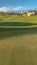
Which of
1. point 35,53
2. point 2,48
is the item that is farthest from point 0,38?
point 35,53

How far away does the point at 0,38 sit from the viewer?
3.08 ft

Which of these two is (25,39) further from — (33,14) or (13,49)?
(33,14)

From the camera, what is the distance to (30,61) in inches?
23.9

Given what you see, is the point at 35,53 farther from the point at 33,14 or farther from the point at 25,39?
→ the point at 33,14

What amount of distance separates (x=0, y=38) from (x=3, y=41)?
0.21ft

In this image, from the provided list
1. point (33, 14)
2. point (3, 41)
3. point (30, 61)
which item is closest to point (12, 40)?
point (3, 41)

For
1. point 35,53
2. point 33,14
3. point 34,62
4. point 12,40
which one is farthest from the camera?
point 33,14

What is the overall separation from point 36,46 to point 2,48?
18 centimetres

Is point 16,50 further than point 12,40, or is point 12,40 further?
point 12,40

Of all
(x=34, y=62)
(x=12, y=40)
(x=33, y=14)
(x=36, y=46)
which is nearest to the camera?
(x=34, y=62)

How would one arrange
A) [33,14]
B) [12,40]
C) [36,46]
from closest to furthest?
[36,46]
[12,40]
[33,14]

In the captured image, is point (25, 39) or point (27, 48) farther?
point (25, 39)

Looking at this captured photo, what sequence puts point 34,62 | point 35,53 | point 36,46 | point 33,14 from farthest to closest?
point 33,14 < point 36,46 < point 35,53 < point 34,62

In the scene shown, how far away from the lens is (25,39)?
3.07 feet
